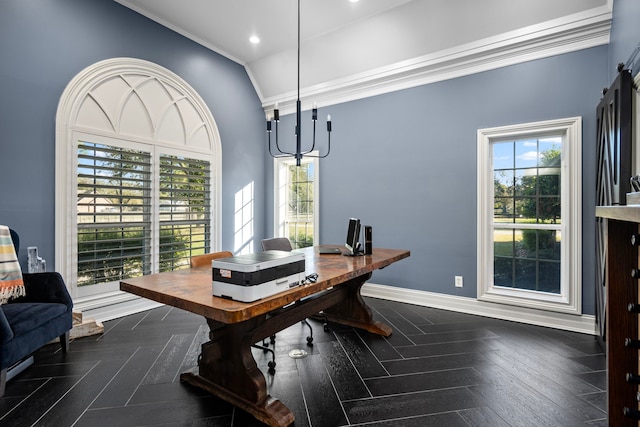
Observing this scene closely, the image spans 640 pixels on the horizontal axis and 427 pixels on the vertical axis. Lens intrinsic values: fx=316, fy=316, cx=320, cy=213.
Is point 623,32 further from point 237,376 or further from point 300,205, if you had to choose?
point 300,205

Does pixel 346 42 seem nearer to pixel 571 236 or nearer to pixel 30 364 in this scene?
pixel 571 236

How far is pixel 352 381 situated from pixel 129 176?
3133 mm

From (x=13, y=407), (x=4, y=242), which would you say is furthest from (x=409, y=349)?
(x=4, y=242)

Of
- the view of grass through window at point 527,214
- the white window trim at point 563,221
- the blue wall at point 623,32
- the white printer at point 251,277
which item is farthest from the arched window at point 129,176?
the blue wall at point 623,32

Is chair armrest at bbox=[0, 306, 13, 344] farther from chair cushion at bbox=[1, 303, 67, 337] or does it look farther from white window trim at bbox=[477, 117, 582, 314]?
white window trim at bbox=[477, 117, 582, 314]

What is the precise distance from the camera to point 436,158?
386 cm

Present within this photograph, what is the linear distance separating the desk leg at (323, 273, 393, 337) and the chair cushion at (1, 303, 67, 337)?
7.63 ft

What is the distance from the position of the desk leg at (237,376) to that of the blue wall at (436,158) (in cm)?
261

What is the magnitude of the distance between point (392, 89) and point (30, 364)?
14.9 feet

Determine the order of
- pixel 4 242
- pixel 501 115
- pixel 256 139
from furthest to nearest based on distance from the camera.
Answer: pixel 256 139 → pixel 501 115 → pixel 4 242

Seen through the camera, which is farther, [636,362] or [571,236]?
[571,236]

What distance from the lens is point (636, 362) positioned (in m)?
0.81

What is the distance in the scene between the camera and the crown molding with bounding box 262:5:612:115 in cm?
301

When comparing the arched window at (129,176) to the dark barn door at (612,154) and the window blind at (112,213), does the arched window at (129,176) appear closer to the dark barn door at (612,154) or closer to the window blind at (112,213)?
the window blind at (112,213)
